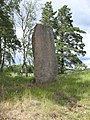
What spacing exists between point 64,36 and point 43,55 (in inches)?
981

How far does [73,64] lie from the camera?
3856 centimetres

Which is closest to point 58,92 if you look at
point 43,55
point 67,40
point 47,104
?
point 47,104

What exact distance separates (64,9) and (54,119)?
3273cm

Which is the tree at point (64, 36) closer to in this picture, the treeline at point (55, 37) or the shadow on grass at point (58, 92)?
the treeline at point (55, 37)

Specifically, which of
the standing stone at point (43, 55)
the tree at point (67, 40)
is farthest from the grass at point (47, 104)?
the tree at point (67, 40)

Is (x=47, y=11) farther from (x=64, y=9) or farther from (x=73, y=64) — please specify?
(x=73, y=64)

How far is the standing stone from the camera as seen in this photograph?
14.8 m

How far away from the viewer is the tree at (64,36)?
124 ft

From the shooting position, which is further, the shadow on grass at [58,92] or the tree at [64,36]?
the tree at [64,36]

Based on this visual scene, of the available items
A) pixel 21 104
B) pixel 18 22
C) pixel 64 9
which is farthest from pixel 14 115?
pixel 64 9

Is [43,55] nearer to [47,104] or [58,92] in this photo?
[58,92]

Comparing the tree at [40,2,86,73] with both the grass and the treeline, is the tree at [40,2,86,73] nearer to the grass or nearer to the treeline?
the treeline

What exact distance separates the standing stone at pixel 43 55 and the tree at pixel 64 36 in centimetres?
2136

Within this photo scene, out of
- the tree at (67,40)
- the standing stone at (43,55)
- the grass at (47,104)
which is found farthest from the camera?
the tree at (67,40)
